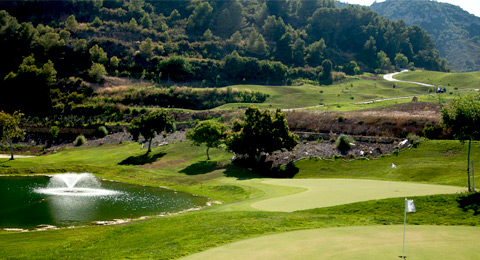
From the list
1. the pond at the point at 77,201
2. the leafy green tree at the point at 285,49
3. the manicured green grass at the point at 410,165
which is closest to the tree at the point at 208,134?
the manicured green grass at the point at 410,165

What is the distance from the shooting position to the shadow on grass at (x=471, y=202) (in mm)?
26211

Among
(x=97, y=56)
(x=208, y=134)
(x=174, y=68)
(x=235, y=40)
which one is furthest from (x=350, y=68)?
(x=208, y=134)

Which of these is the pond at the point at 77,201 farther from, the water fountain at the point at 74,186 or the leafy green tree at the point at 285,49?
the leafy green tree at the point at 285,49

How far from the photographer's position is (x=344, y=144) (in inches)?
2478

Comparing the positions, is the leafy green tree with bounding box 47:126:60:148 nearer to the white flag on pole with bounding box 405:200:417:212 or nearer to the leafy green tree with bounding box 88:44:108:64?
the leafy green tree with bounding box 88:44:108:64

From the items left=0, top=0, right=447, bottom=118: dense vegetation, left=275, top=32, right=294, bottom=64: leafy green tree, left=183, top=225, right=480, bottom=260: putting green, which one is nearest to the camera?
left=183, top=225, right=480, bottom=260: putting green

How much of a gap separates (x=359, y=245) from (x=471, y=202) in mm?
12404

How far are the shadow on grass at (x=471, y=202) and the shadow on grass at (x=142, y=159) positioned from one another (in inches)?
2099

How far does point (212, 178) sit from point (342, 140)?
843 inches

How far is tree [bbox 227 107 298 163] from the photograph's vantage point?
62209 mm

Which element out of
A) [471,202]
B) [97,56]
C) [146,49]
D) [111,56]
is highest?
[146,49]

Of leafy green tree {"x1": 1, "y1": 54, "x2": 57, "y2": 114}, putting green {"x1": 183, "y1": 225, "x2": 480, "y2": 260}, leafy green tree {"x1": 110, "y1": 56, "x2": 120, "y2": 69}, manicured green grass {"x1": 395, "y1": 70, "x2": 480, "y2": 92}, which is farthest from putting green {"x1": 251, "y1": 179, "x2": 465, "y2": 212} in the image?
leafy green tree {"x1": 110, "y1": 56, "x2": 120, "y2": 69}

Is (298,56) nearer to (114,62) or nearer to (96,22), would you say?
(114,62)

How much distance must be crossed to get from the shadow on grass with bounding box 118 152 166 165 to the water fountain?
10007mm
